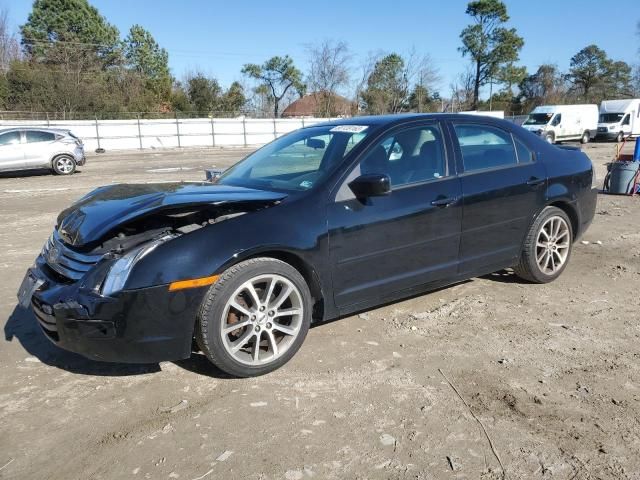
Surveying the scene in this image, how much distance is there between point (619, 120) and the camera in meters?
33.4

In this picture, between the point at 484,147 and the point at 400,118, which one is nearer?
the point at 400,118

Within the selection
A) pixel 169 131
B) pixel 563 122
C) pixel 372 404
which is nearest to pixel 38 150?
pixel 372 404

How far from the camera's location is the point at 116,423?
9.43 feet

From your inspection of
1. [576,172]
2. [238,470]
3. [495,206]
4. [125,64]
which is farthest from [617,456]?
[125,64]

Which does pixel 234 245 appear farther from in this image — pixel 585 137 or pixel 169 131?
pixel 585 137

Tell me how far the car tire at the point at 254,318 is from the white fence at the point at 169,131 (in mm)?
29598

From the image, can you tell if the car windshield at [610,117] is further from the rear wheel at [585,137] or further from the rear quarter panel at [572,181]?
the rear quarter panel at [572,181]

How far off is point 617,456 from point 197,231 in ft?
8.07

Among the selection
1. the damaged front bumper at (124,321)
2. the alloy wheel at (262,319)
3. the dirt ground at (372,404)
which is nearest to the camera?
the dirt ground at (372,404)

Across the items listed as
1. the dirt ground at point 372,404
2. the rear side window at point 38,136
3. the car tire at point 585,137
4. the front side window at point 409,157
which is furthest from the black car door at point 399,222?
the car tire at point 585,137

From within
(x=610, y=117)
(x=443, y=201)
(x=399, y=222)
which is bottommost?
(x=399, y=222)

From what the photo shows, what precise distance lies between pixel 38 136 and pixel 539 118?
85.7 ft

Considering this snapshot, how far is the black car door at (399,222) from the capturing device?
11.9ft

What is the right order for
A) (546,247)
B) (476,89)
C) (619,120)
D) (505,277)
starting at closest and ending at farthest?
(546,247) < (505,277) < (619,120) < (476,89)
